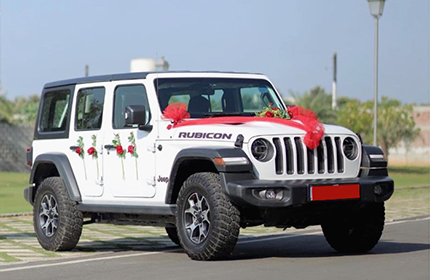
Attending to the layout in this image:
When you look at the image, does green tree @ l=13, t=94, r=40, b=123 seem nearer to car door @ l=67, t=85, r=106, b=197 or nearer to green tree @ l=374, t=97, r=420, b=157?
green tree @ l=374, t=97, r=420, b=157

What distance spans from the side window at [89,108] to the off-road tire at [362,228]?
3.08 meters

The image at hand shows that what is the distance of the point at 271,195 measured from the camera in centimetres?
1016

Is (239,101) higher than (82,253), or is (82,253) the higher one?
(239,101)

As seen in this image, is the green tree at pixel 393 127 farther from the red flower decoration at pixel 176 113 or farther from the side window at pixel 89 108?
the red flower decoration at pixel 176 113

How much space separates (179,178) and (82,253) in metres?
1.78

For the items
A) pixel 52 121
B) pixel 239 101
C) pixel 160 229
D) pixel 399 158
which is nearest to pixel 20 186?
pixel 160 229

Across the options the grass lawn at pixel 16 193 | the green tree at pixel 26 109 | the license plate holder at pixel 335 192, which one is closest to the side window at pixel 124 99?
the license plate holder at pixel 335 192

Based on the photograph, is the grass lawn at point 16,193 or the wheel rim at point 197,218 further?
the grass lawn at point 16,193

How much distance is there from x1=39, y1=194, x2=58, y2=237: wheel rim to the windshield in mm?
2151

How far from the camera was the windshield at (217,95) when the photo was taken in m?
11.6

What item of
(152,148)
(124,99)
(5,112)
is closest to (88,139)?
(124,99)

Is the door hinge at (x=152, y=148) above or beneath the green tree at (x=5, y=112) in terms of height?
above

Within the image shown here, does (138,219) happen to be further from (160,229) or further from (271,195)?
(160,229)

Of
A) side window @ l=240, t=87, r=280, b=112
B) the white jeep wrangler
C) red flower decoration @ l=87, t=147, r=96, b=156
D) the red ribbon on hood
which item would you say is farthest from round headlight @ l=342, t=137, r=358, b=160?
red flower decoration @ l=87, t=147, r=96, b=156
